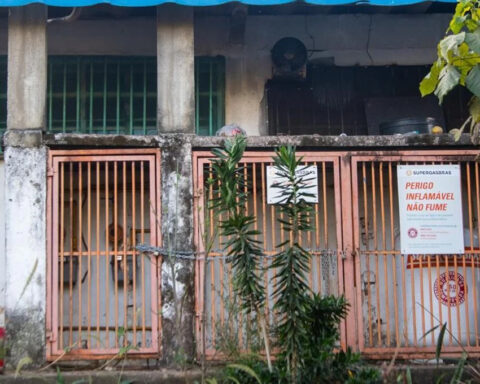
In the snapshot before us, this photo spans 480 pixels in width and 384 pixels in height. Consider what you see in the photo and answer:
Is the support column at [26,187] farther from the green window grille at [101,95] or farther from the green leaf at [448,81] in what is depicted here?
the green leaf at [448,81]

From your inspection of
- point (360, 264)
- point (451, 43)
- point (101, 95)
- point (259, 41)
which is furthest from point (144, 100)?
point (451, 43)

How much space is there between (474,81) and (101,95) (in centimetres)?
473

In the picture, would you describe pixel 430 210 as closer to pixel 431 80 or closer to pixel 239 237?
pixel 431 80

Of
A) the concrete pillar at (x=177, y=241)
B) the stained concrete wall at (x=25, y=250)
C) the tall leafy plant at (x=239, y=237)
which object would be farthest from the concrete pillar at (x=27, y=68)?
the tall leafy plant at (x=239, y=237)

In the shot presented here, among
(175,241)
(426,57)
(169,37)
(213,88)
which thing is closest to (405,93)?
(426,57)

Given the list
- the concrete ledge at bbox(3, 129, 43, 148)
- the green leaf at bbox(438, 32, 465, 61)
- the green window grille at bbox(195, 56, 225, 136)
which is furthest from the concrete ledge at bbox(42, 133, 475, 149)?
the green leaf at bbox(438, 32, 465, 61)

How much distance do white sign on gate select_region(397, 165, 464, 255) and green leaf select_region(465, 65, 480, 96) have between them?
1.86 metres

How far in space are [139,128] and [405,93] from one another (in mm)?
3331

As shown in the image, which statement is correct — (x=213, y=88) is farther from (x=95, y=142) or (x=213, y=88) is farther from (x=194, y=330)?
(x=194, y=330)

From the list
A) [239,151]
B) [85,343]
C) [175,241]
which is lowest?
[85,343]

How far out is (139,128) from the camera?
801 cm

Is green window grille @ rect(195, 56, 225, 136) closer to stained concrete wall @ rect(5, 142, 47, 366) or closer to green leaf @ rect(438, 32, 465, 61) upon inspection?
stained concrete wall @ rect(5, 142, 47, 366)

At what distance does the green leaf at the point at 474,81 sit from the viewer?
4.71 metres

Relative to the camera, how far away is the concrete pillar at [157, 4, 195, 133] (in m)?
6.61
